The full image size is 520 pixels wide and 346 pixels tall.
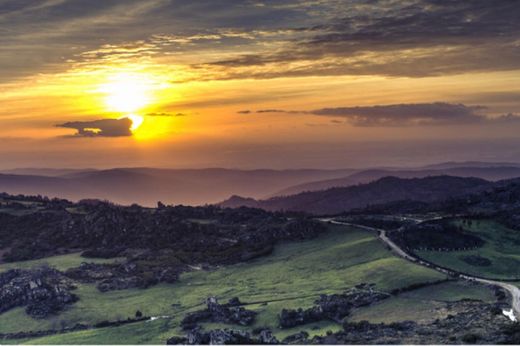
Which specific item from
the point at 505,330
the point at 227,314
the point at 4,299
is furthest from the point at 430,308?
the point at 4,299

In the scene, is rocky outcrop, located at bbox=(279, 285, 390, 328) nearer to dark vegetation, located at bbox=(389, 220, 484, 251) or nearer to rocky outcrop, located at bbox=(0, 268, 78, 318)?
dark vegetation, located at bbox=(389, 220, 484, 251)

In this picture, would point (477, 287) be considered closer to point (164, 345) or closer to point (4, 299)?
point (164, 345)

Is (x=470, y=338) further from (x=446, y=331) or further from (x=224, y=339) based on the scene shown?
(x=224, y=339)

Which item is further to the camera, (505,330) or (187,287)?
(187,287)

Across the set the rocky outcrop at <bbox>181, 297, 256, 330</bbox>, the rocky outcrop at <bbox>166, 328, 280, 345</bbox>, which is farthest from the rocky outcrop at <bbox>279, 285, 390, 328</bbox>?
the rocky outcrop at <bbox>166, 328, 280, 345</bbox>

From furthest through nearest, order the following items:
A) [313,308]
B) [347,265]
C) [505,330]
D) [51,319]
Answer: [347,265] → [51,319] → [313,308] → [505,330]

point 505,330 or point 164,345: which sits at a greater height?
point 505,330

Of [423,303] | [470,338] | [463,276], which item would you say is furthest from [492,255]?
[470,338]
